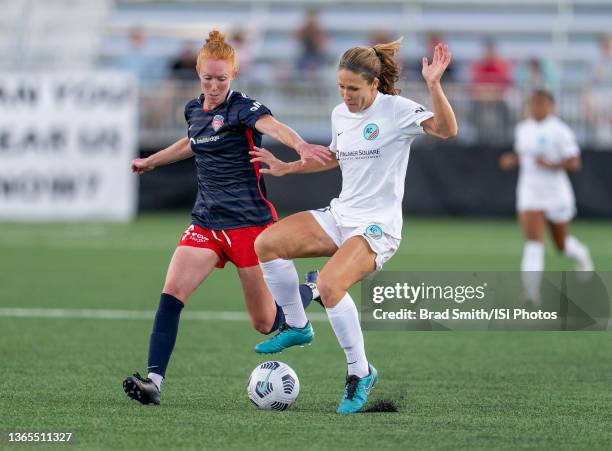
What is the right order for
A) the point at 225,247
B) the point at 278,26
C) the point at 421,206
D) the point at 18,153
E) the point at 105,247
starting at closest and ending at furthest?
the point at 225,247 < the point at 105,247 < the point at 18,153 < the point at 421,206 < the point at 278,26

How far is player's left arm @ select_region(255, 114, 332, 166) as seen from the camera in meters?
6.58

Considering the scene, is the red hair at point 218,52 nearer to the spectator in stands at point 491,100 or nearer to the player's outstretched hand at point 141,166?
the player's outstretched hand at point 141,166

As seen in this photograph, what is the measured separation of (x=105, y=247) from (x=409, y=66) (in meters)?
7.79

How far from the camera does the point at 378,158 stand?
688 centimetres

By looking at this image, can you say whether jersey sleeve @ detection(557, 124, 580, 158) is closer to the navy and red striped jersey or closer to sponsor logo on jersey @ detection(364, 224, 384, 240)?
the navy and red striped jersey

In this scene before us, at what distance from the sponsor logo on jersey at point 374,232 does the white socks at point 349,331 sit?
357 millimetres

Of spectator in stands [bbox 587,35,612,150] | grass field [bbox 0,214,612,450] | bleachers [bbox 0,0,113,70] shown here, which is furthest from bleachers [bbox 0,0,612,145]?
grass field [bbox 0,214,612,450]

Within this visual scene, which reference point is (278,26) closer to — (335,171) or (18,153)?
(335,171)

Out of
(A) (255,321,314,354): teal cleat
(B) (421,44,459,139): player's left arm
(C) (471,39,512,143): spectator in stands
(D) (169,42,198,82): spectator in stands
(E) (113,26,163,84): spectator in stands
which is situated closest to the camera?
(B) (421,44,459,139): player's left arm

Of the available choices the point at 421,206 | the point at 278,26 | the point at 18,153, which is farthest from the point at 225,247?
the point at 278,26

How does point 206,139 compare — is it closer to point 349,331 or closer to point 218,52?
point 218,52

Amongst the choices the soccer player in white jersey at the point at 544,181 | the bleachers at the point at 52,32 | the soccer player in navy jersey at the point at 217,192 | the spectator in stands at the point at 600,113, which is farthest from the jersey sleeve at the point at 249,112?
the bleachers at the point at 52,32

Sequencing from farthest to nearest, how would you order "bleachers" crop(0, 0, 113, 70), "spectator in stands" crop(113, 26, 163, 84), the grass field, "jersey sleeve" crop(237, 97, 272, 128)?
"bleachers" crop(0, 0, 113, 70)
"spectator in stands" crop(113, 26, 163, 84)
"jersey sleeve" crop(237, 97, 272, 128)
the grass field

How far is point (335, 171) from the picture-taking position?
21.1 metres
